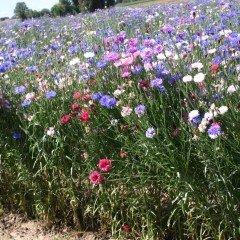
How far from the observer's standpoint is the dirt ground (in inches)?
131

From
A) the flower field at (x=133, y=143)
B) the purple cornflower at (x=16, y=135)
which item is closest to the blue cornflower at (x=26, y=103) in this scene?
the flower field at (x=133, y=143)

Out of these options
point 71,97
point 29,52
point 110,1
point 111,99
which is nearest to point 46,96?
point 71,97

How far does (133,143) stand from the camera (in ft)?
9.36

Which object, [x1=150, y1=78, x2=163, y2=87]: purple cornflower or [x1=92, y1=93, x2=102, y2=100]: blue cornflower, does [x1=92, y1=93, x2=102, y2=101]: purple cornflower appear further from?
[x1=150, y1=78, x2=163, y2=87]: purple cornflower

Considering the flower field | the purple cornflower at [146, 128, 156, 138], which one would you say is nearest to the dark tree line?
the flower field

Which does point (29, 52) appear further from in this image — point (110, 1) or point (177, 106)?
point (110, 1)

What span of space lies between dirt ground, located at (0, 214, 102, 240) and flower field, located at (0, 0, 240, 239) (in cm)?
7

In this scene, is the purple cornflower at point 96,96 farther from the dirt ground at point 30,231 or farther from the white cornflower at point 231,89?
the dirt ground at point 30,231

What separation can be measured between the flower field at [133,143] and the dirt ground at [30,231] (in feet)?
0.23

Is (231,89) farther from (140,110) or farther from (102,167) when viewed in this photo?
(102,167)

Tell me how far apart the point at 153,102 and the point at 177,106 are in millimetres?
181

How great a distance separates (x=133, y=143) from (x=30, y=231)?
123cm

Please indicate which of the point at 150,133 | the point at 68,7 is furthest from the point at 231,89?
the point at 68,7

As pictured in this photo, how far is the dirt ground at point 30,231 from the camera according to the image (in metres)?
3.32
